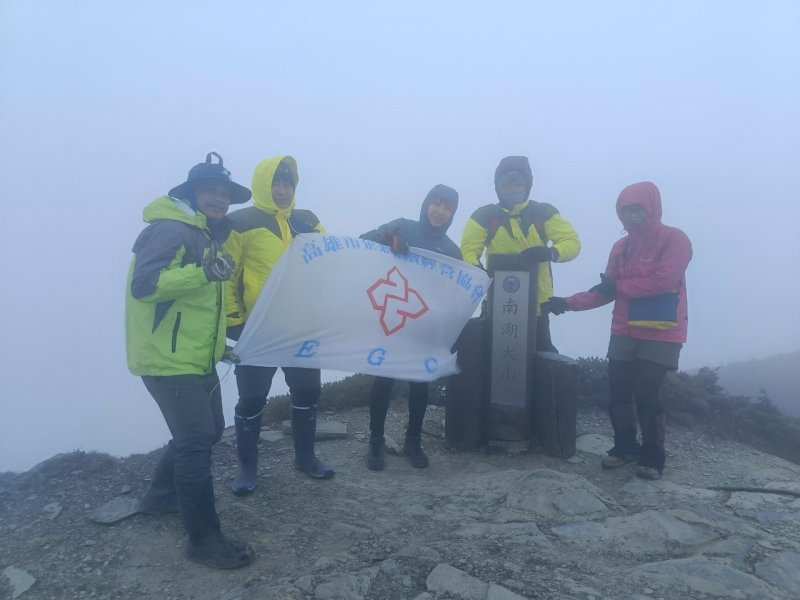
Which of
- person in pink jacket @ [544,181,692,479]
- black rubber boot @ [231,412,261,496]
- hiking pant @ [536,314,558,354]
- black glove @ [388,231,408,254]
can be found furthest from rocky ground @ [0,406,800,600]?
black glove @ [388,231,408,254]

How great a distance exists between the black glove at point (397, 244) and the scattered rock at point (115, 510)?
2.90 m

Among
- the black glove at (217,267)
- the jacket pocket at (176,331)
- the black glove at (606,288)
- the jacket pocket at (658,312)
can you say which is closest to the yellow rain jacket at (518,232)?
the black glove at (606,288)

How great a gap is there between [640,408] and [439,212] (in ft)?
8.16

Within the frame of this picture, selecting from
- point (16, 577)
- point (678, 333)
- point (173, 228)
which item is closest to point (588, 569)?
point (678, 333)

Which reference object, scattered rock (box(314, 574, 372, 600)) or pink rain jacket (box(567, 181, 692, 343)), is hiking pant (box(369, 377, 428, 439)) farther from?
scattered rock (box(314, 574, 372, 600))

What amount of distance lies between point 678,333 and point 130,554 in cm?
455

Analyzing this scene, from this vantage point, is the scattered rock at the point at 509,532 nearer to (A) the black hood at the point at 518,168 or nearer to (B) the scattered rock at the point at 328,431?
(B) the scattered rock at the point at 328,431

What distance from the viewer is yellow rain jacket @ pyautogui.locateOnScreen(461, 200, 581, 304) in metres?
6.18

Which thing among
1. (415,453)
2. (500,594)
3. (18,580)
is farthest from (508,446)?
(18,580)

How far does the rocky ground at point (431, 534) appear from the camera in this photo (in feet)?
12.2

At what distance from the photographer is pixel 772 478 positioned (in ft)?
19.9

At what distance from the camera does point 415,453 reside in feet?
20.0

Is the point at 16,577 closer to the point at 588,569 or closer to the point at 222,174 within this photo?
the point at 222,174

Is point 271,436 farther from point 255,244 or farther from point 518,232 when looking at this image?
point 518,232
